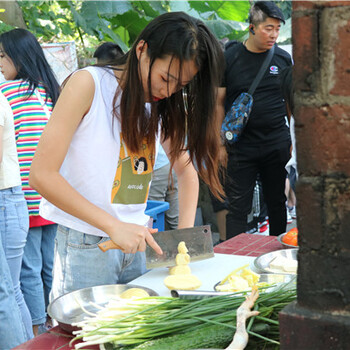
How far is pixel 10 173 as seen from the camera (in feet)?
10.3

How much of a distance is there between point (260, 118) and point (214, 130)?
2.29m

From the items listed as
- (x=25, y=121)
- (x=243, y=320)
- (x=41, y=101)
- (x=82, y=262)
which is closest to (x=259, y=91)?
(x=41, y=101)

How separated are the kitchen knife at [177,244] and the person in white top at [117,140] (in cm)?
8

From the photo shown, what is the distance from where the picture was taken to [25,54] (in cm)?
356

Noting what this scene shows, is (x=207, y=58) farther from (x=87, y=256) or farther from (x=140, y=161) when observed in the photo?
(x=87, y=256)

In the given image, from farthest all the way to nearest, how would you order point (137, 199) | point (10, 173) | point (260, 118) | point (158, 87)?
point (260, 118)
point (10, 173)
point (137, 199)
point (158, 87)

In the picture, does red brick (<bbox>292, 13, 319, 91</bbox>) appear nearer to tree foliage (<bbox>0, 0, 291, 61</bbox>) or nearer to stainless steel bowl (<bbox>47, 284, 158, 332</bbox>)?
stainless steel bowl (<bbox>47, 284, 158, 332</bbox>)

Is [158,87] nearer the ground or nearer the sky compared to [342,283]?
nearer the sky

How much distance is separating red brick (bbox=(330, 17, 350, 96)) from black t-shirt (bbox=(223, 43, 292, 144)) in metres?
3.53

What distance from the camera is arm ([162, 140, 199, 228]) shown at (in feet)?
7.98

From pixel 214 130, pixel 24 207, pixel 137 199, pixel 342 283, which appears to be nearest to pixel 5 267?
pixel 24 207

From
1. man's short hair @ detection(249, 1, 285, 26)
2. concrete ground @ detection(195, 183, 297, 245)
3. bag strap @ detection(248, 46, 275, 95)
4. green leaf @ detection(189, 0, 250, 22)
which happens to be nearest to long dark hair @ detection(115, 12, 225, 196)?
bag strap @ detection(248, 46, 275, 95)

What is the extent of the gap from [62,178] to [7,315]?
103 centimetres

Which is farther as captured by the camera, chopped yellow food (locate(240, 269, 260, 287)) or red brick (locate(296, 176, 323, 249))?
chopped yellow food (locate(240, 269, 260, 287))
